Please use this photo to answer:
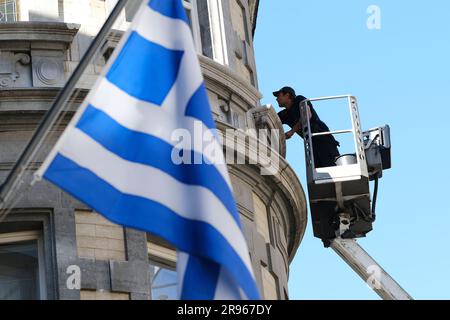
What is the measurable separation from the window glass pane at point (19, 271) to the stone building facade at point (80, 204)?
0.04 ft

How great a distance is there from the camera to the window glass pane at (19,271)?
69.0 ft

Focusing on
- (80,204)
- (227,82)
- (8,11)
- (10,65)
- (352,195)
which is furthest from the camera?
(352,195)

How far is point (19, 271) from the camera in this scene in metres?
21.3

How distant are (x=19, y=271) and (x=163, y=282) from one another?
190 centimetres

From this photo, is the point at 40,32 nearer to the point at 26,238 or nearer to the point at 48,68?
the point at 48,68

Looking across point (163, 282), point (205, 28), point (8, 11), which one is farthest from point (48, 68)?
point (205, 28)

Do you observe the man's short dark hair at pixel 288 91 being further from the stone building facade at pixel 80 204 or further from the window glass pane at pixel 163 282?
the window glass pane at pixel 163 282

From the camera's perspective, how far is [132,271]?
2120 cm

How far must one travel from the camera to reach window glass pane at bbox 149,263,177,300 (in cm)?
2162

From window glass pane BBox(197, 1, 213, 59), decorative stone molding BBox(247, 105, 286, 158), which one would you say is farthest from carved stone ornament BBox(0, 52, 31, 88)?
decorative stone molding BBox(247, 105, 286, 158)

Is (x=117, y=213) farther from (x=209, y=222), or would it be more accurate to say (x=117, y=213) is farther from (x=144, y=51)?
(x=144, y=51)

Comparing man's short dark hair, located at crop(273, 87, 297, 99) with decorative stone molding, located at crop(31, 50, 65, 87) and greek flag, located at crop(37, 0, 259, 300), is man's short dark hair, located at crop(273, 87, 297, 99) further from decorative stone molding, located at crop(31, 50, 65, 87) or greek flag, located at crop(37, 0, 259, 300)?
greek flag, located at crop(37, 0, 259, 300)
